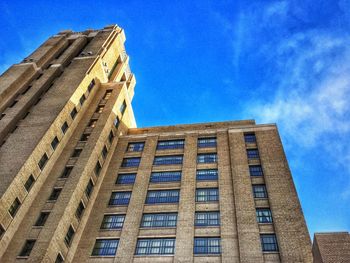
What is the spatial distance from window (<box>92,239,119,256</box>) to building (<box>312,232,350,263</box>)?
19.1m

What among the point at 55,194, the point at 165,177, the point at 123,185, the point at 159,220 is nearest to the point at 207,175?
the point at 165,177

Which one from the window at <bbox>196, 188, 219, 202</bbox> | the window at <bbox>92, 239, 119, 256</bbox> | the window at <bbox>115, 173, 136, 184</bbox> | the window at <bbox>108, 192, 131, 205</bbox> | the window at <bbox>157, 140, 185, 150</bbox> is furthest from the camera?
the window at <bbox>157, 140, 185, 150</bbox>

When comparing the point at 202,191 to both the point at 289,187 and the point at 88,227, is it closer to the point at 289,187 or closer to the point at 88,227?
the point at 289,187

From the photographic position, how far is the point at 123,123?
55.1 m

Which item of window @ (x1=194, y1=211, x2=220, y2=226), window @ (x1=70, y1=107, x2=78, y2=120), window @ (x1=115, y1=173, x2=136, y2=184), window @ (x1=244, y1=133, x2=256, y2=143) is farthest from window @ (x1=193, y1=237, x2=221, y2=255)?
window @ (x1=70, y1=107, x2=78, y2=120)

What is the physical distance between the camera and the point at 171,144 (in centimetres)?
4738

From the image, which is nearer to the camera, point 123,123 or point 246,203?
point 246,203

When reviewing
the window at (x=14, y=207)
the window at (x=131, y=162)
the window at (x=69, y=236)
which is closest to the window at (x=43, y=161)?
the window at (x=14, y=207)

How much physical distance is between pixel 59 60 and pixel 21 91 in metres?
11.1

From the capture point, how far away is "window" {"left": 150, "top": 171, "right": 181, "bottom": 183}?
40784mm

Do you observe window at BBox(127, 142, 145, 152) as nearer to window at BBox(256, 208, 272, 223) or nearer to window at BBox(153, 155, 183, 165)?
window at BBox(153, 155, 183, 165)

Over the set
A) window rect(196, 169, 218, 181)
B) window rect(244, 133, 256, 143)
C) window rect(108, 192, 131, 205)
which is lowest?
window rect(108, 192, 131, 205)

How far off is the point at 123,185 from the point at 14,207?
13.1 metres

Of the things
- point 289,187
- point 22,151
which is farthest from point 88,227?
point 289,187
